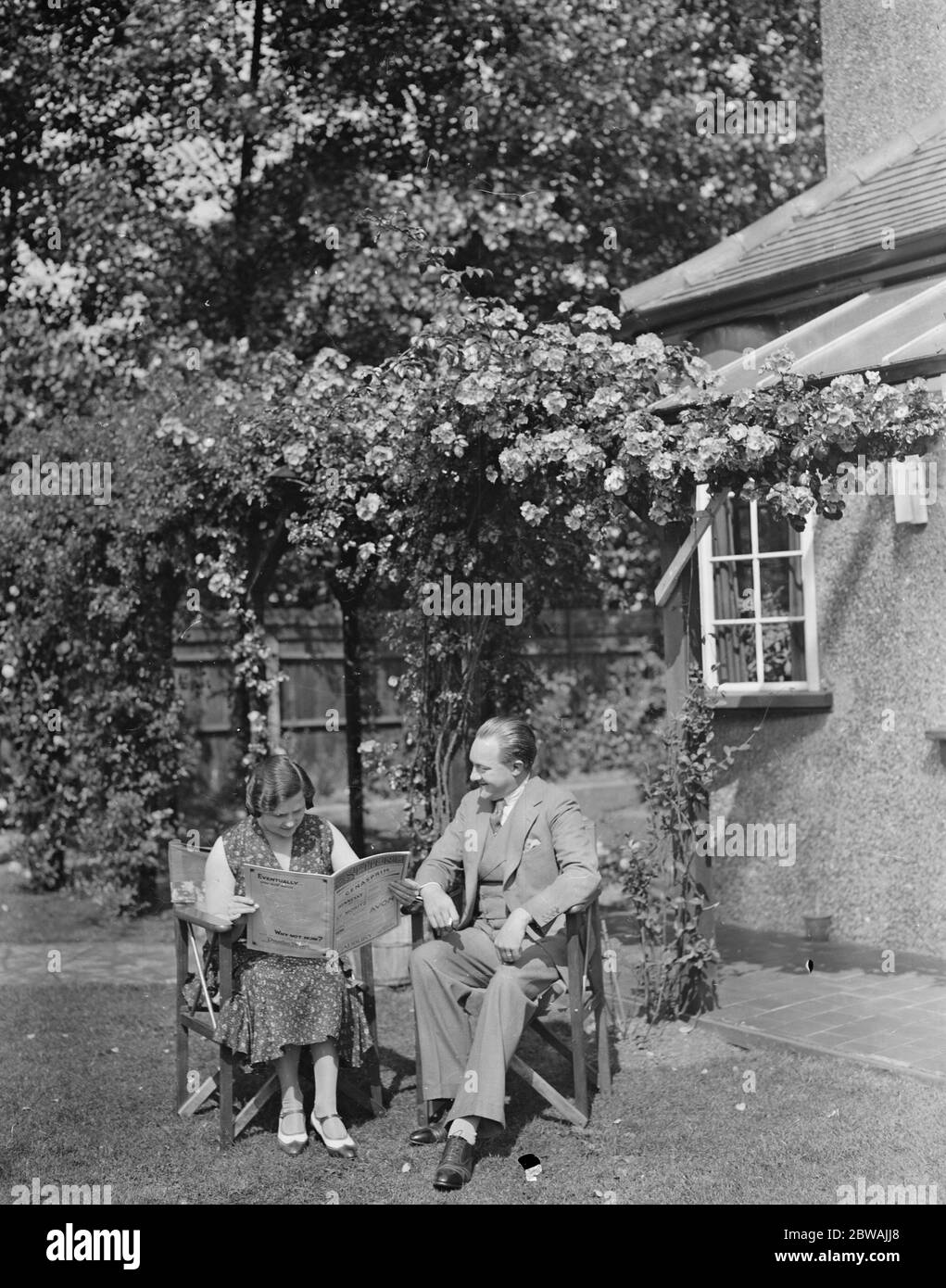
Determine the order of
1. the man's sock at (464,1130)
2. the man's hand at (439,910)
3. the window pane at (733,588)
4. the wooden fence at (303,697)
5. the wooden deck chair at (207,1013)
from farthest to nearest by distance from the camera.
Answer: the wooden fence at (303,697) → the window pane at (733,588) → the man's hand at (439,910) → the wooden deck chair at (207,1013) → the man's sock at (464,1130)

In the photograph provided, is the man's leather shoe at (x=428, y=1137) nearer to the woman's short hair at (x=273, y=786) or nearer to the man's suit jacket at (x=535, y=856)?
the man's suit jacket at (x=535, y=856)

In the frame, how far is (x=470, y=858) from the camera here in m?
5.28

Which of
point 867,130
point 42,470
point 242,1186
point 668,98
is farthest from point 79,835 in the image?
point 668,98

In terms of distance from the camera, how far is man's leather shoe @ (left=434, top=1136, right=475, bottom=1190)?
4434 mm

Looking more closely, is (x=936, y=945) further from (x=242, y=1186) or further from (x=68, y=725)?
(x=68, y=725)

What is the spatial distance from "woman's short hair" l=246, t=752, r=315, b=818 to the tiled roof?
4982 millimetres

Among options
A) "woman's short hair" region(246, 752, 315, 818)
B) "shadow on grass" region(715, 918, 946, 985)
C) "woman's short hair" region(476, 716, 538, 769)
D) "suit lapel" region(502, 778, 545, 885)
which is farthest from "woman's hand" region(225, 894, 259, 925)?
"shadow on grass" region(715, 918, 946, 985)

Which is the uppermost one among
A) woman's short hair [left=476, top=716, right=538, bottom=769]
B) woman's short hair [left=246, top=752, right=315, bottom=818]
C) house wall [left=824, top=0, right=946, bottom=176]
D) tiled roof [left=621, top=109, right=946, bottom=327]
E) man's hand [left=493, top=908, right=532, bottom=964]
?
house wall [left=824, top=0, right=946, bottom=176]

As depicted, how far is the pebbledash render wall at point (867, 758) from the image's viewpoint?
761cm

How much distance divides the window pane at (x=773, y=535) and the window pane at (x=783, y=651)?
50 cm

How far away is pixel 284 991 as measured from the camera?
16.3ft

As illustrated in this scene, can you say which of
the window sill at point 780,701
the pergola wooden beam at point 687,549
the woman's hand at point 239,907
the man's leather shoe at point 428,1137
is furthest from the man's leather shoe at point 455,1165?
the window sill at point 780,701

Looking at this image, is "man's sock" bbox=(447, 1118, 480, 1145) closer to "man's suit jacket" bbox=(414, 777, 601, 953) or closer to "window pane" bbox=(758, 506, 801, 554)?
"man's suit jacket" bbox=(414, 777, 601, 953)

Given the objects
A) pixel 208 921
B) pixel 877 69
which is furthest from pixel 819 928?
pixel 877 69
